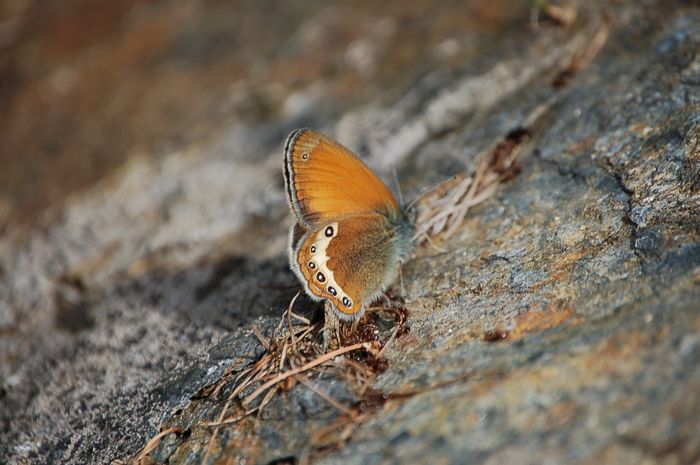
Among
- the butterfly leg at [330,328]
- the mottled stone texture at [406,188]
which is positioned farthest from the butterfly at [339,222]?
the mottled stone texture at [406,188]

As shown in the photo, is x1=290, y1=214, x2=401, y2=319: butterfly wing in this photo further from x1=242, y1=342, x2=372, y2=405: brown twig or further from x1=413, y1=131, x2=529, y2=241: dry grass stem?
x1=413, y1=131, x2=529, y2=241: dry grass stem

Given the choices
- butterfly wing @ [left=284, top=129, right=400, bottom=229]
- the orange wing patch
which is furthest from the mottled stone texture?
butterfly wing @ [left=284, top=129, right=400, bottom=229]

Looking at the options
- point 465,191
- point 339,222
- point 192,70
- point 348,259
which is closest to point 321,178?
point 339,222

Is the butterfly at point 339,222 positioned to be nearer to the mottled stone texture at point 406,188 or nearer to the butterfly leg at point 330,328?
the butterfly leg at point 330,328

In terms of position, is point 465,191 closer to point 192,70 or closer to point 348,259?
point 348,259

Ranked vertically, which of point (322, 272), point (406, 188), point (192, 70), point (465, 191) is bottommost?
point (465, 191)

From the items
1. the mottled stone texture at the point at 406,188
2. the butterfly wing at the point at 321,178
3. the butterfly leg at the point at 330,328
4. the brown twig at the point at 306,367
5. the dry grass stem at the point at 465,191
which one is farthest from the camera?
the dry grass stem at the point at 465,191
